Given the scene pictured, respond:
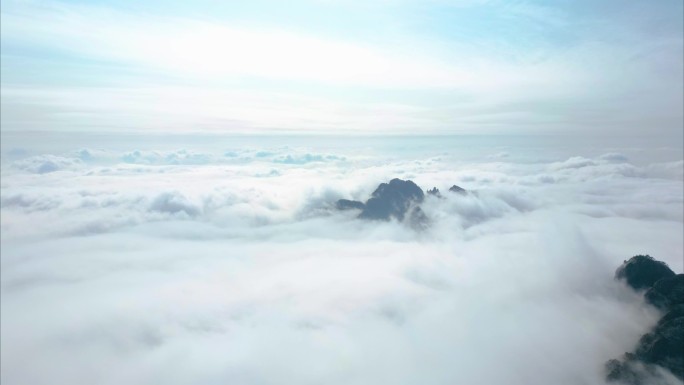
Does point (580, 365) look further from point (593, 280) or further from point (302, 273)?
point (302, 273)

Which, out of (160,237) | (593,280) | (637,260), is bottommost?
(160,237)

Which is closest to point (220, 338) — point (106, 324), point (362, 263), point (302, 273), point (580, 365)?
point (106, 324)

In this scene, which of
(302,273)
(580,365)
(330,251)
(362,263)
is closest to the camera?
(580,365)

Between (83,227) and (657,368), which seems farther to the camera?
(83,227)

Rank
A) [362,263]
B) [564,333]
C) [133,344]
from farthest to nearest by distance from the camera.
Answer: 1. [362,263]
2. [133,344]
3. [564,333]

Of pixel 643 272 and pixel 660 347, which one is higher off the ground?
pixel 643 272

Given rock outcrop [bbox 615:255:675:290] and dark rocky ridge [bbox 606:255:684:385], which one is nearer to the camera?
dark rocky ridge [bbox 606:255:684:385]

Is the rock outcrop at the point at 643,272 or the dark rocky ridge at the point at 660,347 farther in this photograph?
the rock outcrop at the point at 643,272

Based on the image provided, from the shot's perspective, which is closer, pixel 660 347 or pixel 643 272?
pixel 660 347
